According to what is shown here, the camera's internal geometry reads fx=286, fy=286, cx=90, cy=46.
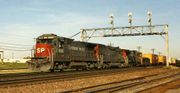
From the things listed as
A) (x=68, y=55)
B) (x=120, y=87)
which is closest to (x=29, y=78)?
(x=120, y=87)

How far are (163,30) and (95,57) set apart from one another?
18.1 meters

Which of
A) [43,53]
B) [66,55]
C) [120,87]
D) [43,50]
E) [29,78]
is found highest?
[43,50]

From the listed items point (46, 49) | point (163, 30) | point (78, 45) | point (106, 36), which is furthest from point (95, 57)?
point (163, 30)

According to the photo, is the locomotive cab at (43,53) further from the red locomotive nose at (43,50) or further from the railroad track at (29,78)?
the railroad track at (29,78)

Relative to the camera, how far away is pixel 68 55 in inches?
1131

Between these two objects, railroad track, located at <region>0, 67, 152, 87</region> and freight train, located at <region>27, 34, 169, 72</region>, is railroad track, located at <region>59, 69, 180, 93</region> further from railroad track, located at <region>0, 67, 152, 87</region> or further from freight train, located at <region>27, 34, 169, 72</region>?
freight train, located at <region>27, 34, 169, 72</region>

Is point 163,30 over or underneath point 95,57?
over

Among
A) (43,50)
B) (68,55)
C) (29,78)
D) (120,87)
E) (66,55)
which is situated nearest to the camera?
(120,87)

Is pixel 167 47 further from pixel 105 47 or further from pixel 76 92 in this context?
pixel 76 92

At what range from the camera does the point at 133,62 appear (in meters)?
49.8

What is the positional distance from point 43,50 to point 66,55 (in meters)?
2.78

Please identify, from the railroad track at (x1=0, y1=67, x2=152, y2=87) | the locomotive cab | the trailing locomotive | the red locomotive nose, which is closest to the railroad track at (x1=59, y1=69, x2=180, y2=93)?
the railroad track at (x1=0, y1=67, x2=152, y2=87)

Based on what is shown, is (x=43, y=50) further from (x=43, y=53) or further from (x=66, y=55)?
(x=66, y=55)

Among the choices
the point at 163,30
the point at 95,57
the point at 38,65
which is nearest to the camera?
the point at 38,65
